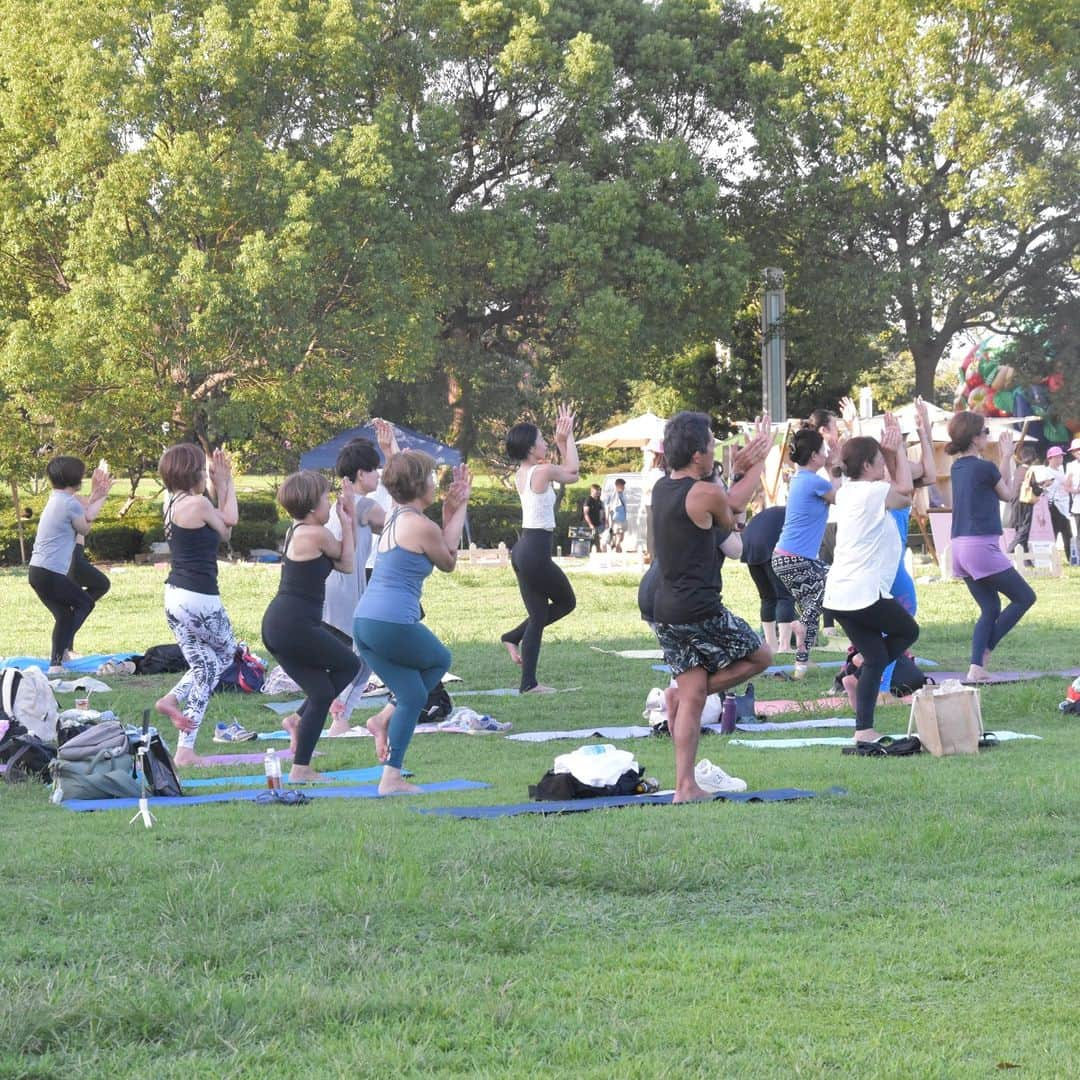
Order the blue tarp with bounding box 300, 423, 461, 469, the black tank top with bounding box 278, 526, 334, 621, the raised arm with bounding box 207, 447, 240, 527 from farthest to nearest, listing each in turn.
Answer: the blue tarp with bounding box 300, 423, 461, 469 → the raised arm with bounding box 207, 447, 240, 527 → the black tank top with bounding box 278, 526, 334, 621

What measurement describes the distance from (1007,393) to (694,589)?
3691 cm

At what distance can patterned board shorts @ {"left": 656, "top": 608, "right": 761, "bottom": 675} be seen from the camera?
7172 mm

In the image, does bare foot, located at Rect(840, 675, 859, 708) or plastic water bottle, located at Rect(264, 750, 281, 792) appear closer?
plastic water bottle, located at Rect(264, 750, 281, 792)

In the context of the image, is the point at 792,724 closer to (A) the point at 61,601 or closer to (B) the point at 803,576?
(B) the point at 803,576

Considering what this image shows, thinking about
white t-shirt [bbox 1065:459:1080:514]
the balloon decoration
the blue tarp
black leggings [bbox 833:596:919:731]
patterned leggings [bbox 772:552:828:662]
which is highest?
the balloon decoration

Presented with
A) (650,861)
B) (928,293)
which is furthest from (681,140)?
(650,861)

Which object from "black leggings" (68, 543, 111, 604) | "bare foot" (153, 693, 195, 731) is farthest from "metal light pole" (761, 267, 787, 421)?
"bare foot" (153, 693, 195, 731)

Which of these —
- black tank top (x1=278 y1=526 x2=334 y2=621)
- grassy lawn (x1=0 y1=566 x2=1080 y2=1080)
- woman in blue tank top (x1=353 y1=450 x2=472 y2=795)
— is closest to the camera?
grassy lawn (x1=0 y1=566 x2=1080 y2=1080)

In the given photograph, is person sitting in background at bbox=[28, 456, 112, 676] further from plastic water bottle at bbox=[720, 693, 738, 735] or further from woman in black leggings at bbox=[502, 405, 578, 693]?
plastic water bottle at bbox=[720, 693, 738, 735]

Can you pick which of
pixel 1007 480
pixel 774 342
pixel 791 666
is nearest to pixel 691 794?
pixel 791 666

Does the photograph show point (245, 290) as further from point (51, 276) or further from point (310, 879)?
point (310, 879)

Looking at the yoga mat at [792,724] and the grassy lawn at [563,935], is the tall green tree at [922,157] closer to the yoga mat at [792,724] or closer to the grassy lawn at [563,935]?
the yoga mat at [792,724]

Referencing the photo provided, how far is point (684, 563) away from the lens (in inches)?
282

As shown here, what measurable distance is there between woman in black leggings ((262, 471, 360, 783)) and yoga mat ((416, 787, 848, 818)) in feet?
4.37
